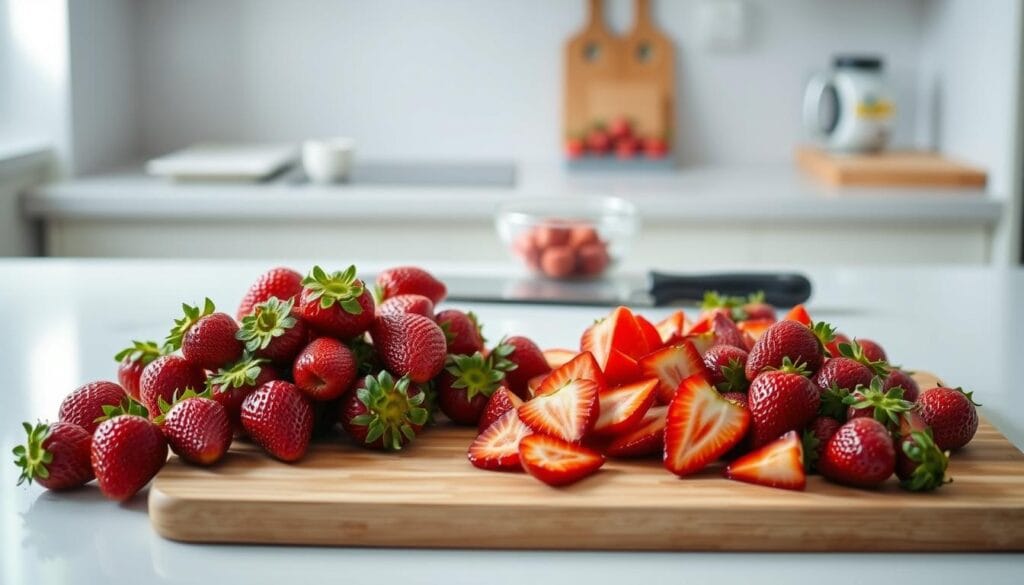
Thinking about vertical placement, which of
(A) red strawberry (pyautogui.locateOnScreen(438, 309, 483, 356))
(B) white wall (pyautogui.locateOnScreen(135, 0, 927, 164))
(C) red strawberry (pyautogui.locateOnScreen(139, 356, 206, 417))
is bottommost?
(C) red strawberry (pyautogui.locateOnScreen(139, 356, 206, 417))

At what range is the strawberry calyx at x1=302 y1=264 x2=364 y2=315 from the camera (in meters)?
0.98

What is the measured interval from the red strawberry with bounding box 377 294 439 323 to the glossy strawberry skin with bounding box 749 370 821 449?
0.29 m

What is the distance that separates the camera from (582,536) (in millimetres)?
861

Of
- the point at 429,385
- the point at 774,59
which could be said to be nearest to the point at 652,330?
the point at 429,385

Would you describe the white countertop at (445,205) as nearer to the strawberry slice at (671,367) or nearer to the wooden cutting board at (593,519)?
the strawberry slice at (671,367)

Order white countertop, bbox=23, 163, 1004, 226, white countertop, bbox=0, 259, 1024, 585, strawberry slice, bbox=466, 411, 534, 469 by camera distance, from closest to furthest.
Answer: white countertop, bbox=0, 259, 1024, 585 → strawberry slice, bbox=466, 411, 534, 469 → white countertop, bbox=23, 163, 1004, 226

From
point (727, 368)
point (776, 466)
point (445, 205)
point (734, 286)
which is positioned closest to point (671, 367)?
point (727, 368)

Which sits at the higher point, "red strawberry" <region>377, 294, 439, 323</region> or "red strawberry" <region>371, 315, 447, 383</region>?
"red strawberry" <region>377, 294, 439, 323</region>

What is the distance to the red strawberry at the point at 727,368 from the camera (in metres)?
1.01

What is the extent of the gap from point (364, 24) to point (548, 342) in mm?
1969

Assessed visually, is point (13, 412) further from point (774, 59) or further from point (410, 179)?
point (774, 59)

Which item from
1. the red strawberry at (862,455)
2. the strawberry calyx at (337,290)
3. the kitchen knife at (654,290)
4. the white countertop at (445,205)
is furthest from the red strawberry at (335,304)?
the white countertop at (445,205)

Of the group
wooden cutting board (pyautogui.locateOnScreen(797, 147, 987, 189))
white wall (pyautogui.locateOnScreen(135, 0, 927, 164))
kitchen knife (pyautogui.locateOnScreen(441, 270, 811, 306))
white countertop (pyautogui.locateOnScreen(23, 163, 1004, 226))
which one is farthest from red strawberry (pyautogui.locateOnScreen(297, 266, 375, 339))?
white wall (pyautogui.locateOnScreen(135, 0, 927, 164))

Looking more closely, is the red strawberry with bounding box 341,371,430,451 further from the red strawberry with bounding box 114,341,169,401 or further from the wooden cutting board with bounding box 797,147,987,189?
the wooden cutting board with bounding box 797,147,987,189
